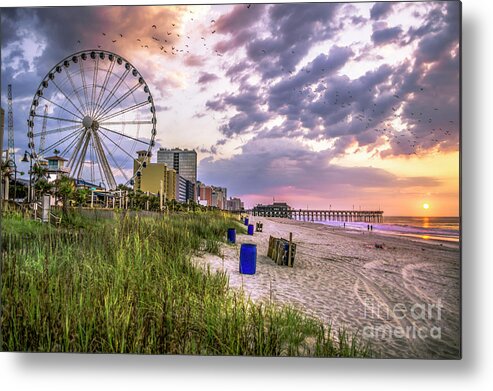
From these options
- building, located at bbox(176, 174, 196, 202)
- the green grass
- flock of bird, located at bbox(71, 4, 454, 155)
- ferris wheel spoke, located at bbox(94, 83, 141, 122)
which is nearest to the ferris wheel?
ferris wheel spoke, located at bbox(94, 83, 141, 122)

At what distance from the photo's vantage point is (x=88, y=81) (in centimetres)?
376

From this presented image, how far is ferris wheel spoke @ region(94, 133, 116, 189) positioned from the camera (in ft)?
14.7

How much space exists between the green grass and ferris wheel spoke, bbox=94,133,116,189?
6.69 ft

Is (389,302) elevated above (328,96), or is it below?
below

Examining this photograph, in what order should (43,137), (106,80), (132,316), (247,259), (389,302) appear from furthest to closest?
(106,80), (247,259), (43,137), (389,302), (132,316)

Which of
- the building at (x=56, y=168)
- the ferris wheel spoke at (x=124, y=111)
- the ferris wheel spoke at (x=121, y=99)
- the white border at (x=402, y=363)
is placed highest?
the ferris wheel spoke at (x=121, y=99)

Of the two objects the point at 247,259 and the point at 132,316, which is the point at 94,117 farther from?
the point at 132,316

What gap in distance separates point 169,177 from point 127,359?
230 cm

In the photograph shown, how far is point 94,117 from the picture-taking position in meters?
4.88

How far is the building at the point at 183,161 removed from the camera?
3.25 m

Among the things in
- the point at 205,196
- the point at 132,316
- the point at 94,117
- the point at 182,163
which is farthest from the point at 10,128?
the point at 132,316

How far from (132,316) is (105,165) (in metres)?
3.26

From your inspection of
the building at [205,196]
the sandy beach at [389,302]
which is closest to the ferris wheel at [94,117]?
the building at [205,196]

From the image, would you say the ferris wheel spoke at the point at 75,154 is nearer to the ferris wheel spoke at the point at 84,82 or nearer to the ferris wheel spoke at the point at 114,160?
the ferris wheel spoke at the point at 114,160
